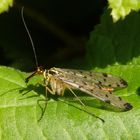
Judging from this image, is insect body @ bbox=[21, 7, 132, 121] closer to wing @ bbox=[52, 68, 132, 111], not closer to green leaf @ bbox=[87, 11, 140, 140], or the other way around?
wing @ bbox=[52, 68, 132, 111]

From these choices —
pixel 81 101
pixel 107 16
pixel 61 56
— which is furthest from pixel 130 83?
pixel 61 56

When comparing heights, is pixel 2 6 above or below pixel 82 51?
above

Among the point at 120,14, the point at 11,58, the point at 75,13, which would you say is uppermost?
the point at 120,14

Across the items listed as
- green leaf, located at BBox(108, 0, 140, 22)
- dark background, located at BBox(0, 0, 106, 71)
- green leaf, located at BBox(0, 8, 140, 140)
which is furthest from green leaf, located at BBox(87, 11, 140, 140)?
green leaf, located at BBox(108, 0, 140, 22)

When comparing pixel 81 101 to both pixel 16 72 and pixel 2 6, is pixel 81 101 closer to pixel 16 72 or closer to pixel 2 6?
pixel 16 72

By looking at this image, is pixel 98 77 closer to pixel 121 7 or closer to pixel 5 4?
pixel 121 7

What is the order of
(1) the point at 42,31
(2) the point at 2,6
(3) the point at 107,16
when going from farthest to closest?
1. (1) the point at 42,31
2. (3) the point at 107,16
3. (2) the point at 2,6

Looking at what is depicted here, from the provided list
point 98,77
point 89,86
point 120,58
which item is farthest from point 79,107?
point 120,58
